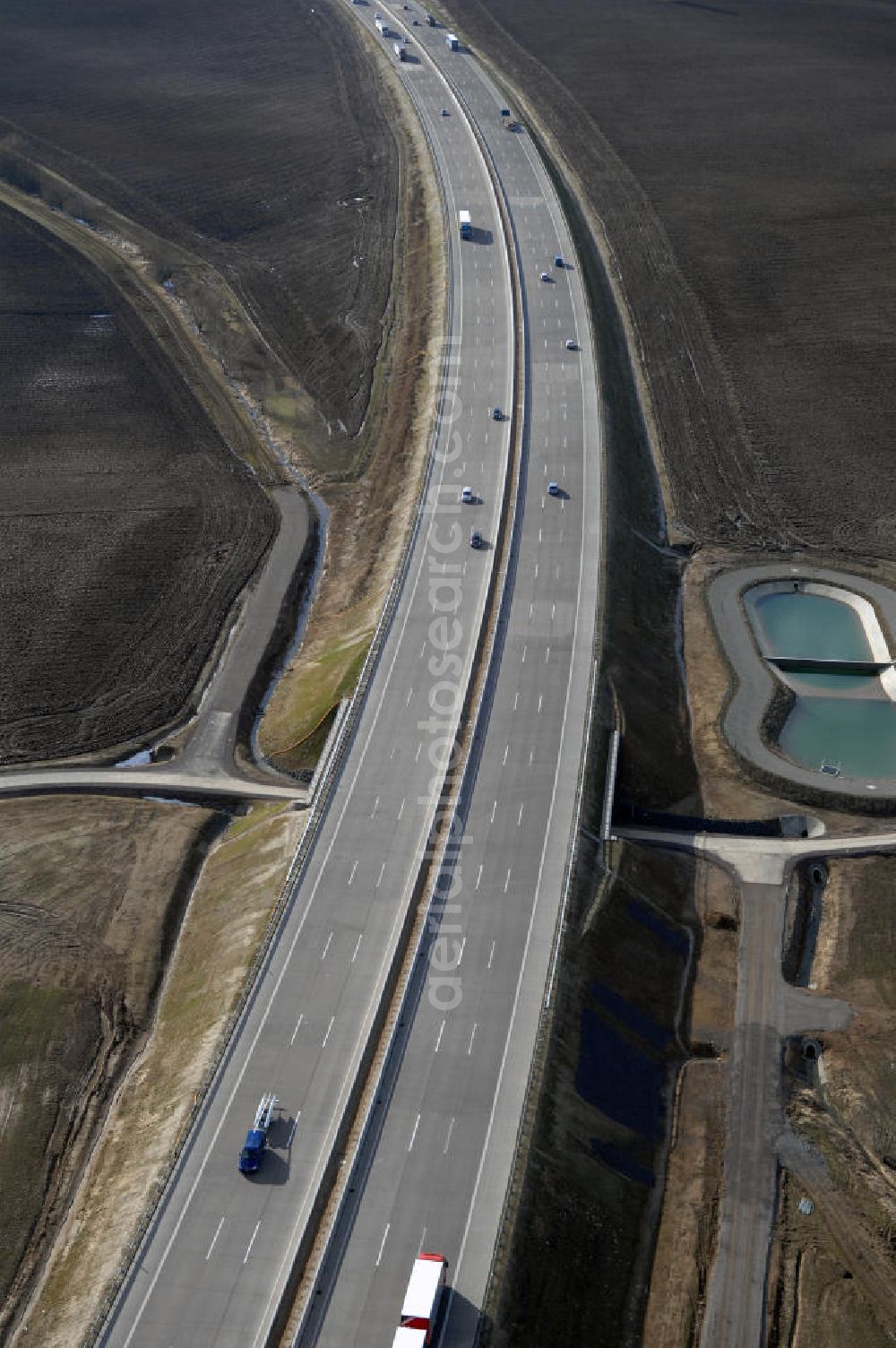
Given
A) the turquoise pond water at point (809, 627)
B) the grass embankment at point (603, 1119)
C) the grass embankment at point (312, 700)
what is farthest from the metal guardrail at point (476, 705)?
the turquoise pond water at point (809, 627)

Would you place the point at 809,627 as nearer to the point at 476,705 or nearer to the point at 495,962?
the point at 476,705

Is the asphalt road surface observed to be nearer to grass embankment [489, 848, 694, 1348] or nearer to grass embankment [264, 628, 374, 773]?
grass embankment [264, 628, 374, 773]

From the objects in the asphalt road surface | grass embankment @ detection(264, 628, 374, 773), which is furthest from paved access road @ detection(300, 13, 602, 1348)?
the asphalt road surface

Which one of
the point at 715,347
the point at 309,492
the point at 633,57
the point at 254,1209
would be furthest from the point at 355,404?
the point at 633,57

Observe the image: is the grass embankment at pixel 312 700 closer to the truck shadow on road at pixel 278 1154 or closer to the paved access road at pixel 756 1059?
the paved access road at pixel 756 1059

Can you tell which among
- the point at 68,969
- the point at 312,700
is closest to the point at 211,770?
the point at 312,700

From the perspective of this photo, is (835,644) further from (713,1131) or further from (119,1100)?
(119,1100)
